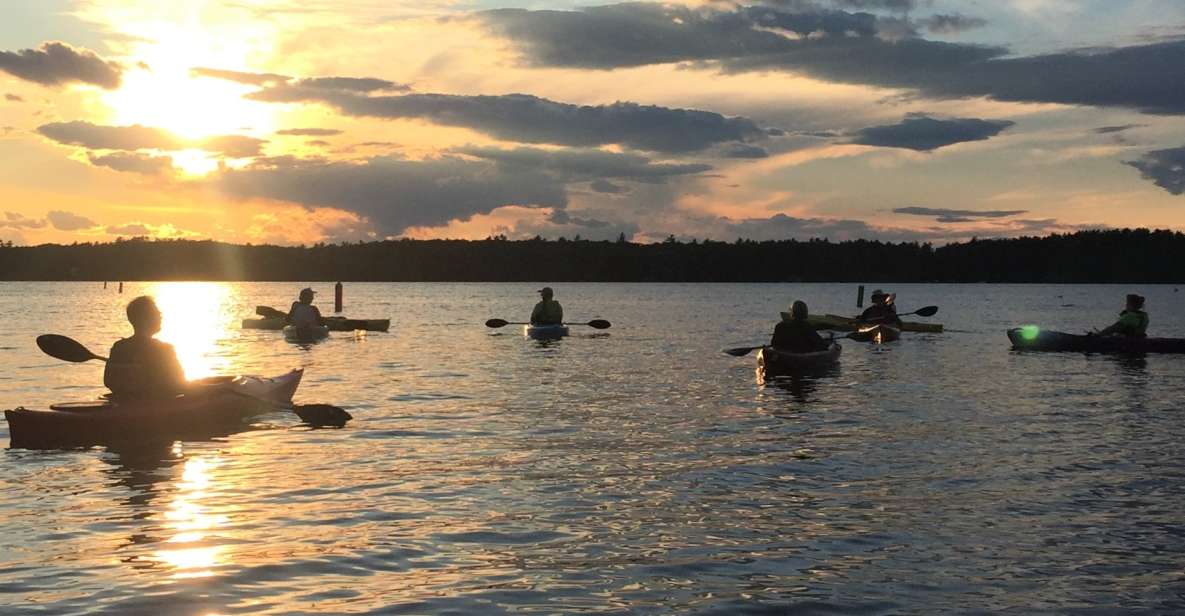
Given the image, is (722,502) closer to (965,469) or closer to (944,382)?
(965,469)

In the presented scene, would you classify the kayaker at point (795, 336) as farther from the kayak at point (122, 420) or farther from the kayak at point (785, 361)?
the kayak at point (122, 420)

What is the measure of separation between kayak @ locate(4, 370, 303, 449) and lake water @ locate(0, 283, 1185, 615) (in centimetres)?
32

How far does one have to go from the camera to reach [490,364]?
3319cm

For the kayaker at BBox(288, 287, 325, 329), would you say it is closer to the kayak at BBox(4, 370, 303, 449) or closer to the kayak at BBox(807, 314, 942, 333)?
the kayak at BBox(807, 314, 942, 333)

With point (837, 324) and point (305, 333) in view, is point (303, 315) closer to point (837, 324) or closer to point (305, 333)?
point (305, 333)

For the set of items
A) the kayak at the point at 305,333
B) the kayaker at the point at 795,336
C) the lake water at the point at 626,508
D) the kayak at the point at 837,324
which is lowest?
the lake water at the point at 626,508

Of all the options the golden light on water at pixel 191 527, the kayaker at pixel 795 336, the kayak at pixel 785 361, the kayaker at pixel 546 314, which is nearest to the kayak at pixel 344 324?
the kayaker at pixel 546 314

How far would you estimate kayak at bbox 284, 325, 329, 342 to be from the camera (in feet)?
136

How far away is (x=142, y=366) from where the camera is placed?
52.6 ft

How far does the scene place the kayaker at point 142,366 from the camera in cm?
1566

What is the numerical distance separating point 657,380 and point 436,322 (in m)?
38.9

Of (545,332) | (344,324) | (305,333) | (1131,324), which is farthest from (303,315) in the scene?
(1131,324)

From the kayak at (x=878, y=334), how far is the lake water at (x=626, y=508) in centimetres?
1708

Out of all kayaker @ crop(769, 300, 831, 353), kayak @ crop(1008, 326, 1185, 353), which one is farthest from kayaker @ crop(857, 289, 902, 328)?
kayaker @ crop(769, 300, 831, 353)
